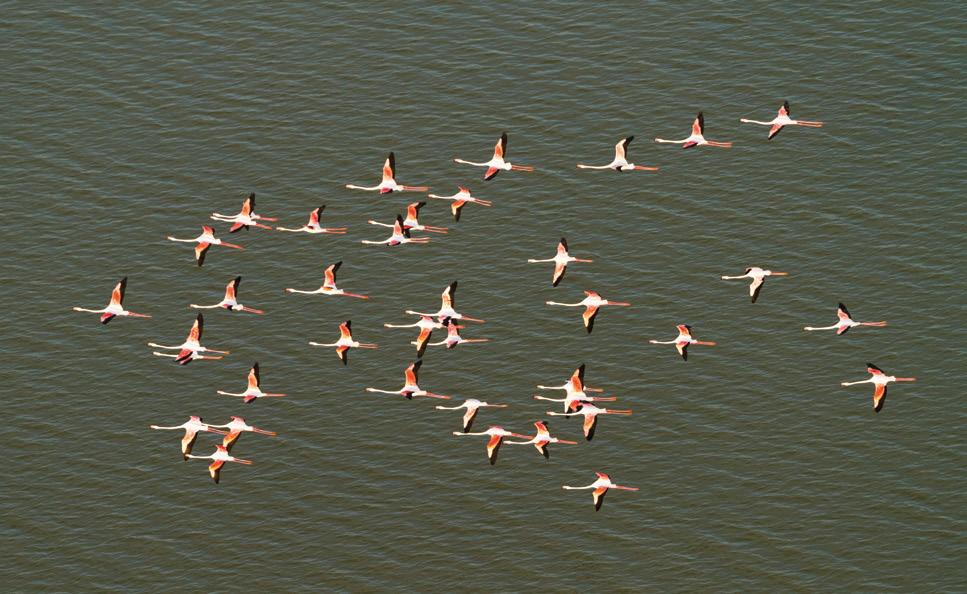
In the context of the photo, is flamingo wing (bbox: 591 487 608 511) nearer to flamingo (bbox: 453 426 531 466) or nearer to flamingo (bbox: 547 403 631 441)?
flamingo (bbox: 547 403 631 441)

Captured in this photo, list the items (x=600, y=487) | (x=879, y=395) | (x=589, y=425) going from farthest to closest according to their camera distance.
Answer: (x=589, y=425) → (x=879, y=395) → (x=600, y=487)

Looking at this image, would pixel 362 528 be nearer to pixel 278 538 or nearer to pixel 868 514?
pixel 278 538

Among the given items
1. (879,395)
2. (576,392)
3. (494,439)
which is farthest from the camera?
(494,439)

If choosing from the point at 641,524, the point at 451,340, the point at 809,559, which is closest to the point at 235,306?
the point at 451,340

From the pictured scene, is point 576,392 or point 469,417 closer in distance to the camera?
point 576,392

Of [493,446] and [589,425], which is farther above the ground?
[589,425]

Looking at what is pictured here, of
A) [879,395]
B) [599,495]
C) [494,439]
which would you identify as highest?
[879,395]

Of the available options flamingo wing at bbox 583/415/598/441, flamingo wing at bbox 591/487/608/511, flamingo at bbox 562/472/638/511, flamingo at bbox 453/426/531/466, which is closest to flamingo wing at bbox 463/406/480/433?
flamingo at bbox 453/426/531/466

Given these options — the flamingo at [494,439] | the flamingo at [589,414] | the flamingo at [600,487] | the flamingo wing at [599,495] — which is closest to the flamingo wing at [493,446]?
the flamingo at [494,439]

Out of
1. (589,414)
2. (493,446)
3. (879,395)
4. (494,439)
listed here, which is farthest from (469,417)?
(879,395)

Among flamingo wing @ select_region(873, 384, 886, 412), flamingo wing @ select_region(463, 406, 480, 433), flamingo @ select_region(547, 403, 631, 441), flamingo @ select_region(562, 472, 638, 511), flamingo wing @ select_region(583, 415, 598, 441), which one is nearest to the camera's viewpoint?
flamingo @ select_region(562, 472, 638, 511)

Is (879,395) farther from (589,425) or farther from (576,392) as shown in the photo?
(576,392)
